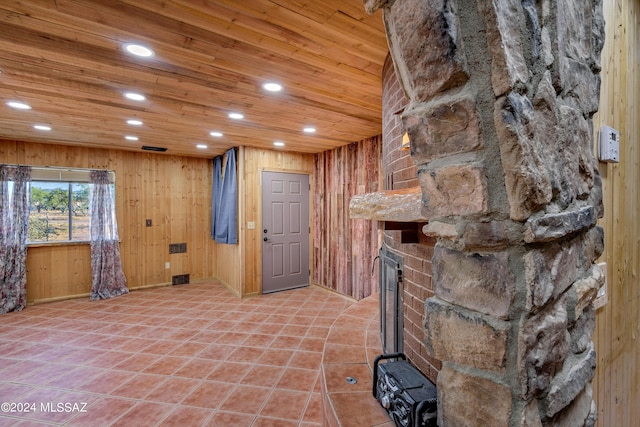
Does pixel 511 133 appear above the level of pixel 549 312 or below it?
above

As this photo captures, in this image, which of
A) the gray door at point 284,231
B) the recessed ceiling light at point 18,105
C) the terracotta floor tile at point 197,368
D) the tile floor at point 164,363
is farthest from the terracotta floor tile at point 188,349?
the recessed ceiling light at point 18,105

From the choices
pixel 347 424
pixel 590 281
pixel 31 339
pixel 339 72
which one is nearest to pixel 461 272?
pixel 590 281

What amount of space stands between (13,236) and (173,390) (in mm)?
3758

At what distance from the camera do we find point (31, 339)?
315 centimetres

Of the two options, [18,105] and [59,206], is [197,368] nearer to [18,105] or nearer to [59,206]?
[18,105]

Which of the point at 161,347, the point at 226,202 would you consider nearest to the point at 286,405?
the point at 161,347

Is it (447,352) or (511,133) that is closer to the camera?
(511,133)

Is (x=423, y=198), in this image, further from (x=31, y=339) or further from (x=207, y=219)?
(x=207, y=219)

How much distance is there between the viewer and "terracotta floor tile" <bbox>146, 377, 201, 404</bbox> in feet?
7.14

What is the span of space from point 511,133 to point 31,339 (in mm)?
4605

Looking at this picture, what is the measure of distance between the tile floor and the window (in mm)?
1039

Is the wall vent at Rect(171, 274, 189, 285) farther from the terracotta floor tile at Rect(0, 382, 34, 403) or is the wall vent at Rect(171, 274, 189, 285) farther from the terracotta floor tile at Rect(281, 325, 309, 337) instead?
the terracotta floor tile at Rect(0, 382, 34, 403)

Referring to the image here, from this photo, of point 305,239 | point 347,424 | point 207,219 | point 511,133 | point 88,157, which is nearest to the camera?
point 511,133

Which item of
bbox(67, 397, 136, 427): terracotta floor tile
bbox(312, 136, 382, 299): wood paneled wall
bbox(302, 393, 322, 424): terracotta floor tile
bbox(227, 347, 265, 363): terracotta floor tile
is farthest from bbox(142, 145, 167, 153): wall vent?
bbox(302, 393, 322, 424): terracotta floor tile
